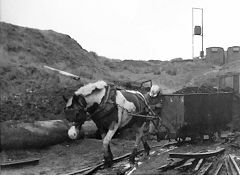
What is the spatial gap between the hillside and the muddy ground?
2.37 metres

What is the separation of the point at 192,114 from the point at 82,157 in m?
4.62

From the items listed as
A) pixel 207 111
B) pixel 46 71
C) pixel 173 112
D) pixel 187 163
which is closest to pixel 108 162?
pixel 187 163

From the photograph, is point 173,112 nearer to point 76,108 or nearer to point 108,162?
point 108,162

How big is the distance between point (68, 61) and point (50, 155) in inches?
992

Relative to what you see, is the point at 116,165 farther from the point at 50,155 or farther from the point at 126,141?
the point at 126,141

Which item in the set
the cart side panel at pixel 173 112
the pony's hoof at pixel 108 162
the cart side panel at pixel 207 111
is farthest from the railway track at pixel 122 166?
the cart side panel at pixel 207 111

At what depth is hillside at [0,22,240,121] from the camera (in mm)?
16156

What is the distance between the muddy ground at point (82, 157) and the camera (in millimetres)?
9578

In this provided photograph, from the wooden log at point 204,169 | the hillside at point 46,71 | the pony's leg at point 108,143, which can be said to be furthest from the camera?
the hillside at point 46,71

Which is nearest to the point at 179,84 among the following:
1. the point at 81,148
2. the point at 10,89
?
the point at 10,89

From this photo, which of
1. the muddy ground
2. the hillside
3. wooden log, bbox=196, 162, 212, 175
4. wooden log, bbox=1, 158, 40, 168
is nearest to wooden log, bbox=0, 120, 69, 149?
the muddy ground

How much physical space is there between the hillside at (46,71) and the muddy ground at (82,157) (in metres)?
2.37

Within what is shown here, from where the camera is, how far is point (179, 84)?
1775 inches

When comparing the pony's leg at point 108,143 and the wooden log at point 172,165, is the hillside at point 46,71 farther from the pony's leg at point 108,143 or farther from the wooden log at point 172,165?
the wooden log at point 172,165
